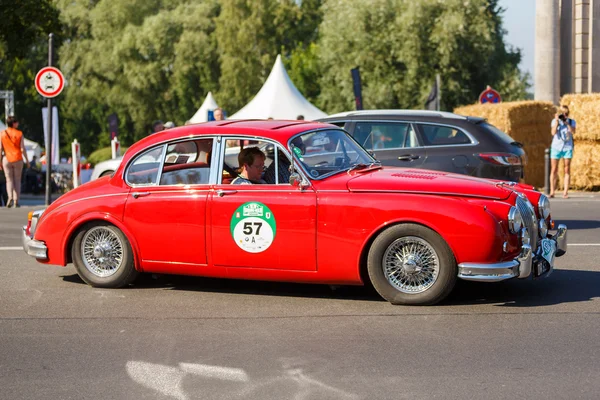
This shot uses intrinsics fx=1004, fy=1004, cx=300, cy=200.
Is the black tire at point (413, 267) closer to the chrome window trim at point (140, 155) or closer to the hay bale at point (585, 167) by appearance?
the chrome window trim at point (140, 155)

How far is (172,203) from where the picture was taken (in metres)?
8.94

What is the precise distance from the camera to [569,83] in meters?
39.3

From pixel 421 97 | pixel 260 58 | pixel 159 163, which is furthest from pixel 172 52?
pixel 159 163

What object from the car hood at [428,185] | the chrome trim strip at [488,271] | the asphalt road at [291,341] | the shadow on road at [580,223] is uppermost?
the car hood at [428,185]

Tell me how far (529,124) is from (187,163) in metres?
19.2

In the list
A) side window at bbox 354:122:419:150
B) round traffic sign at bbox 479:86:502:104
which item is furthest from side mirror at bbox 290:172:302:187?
round traffic sign at bbox 479:86:502:104

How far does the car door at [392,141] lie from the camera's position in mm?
13648

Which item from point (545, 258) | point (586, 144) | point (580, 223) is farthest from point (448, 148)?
point (586, 144)

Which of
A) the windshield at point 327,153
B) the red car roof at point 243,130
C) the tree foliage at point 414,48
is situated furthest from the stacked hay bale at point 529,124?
the tree foliage at point 414,48

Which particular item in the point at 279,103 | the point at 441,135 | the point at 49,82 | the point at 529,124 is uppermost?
the point at 279,103

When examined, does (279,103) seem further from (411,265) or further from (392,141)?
(411,265)

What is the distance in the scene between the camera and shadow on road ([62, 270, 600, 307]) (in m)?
8.43

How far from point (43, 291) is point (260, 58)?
205 feet

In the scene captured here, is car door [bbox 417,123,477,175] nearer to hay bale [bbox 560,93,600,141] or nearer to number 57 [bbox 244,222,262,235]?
number 57 [bbox 244,222,262,235]
